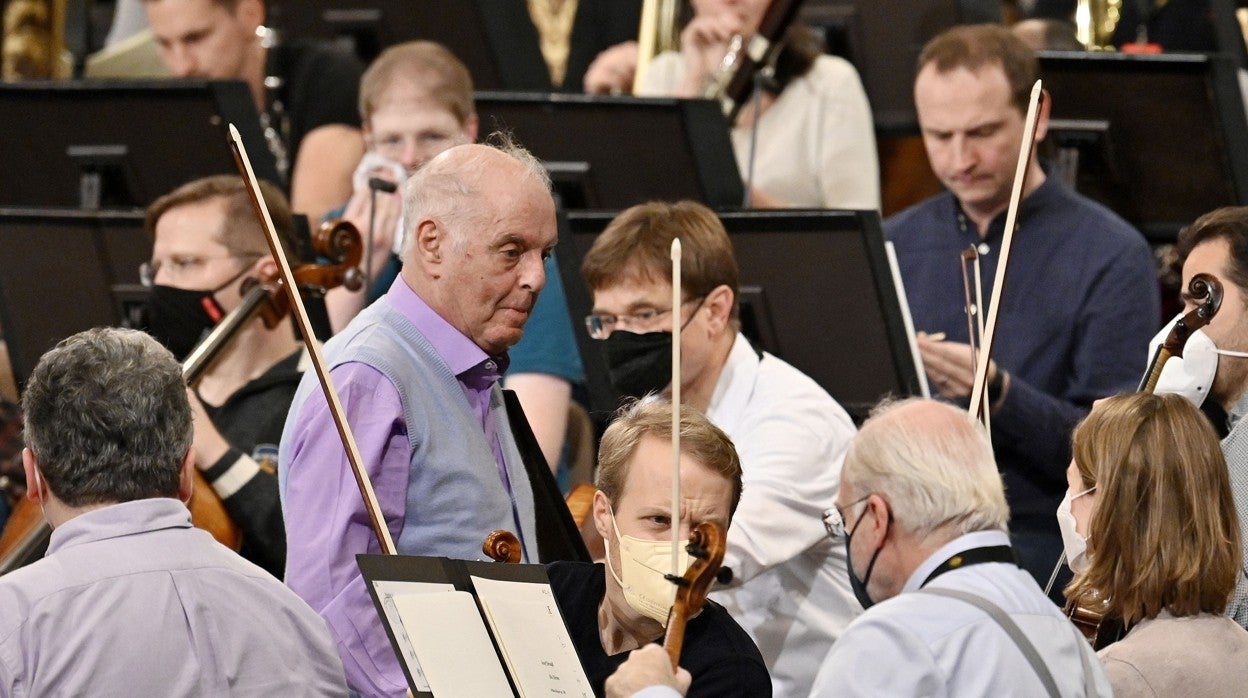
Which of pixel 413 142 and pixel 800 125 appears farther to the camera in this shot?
pixel 800 125

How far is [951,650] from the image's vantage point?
2732mm

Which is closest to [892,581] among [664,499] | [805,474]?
[664,499]

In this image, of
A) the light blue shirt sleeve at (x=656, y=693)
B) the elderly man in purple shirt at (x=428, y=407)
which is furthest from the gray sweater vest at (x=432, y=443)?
the light blue shirt sleeve at (x=656, y=693)

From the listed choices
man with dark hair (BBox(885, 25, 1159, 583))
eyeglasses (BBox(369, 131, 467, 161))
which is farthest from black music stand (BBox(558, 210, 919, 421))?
eyeglasses (BBox(369, 131, 467, 161))

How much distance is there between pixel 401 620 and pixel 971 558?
831 millimetres

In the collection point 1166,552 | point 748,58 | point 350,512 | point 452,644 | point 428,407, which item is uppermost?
point 748,58

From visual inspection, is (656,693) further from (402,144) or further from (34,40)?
(34,40)

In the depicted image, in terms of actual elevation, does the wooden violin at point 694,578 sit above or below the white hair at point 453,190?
below

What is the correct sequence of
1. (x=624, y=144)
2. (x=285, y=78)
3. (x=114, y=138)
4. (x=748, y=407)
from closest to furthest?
(x=748, y=407), (x=624, y=144), (x=114, y=138), (x=285, y=78)

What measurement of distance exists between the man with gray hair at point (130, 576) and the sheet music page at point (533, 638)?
0.83ft

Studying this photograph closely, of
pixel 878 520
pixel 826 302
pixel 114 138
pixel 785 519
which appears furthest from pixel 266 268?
pixel 878 520

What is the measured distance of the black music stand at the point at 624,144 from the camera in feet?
17.6

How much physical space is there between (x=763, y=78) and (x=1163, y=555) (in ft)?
9.46

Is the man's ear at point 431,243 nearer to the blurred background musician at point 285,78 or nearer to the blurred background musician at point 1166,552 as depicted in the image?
the blurred background musician at point 1166,552
